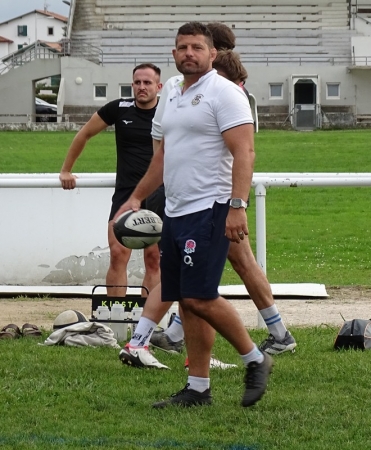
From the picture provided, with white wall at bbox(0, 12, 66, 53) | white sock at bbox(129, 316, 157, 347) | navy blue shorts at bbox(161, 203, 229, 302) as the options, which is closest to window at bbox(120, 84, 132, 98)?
white sock at bbox(129, 316, 157, 347)

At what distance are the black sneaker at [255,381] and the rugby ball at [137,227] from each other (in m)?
1.07

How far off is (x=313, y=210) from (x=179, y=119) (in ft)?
49.2

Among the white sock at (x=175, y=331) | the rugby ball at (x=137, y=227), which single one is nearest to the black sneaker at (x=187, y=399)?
the rugby ball at (x=137, y=227)

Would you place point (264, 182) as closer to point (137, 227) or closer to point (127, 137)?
point (127, 137)

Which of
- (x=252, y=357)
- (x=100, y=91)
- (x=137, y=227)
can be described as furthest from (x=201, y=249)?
(x=100, y=91)

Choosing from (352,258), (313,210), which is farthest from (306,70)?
(352,258)

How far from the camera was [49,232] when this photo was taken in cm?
1017

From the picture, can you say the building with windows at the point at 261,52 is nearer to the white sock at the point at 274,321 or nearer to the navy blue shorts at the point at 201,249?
the white sock at the point at 274,321

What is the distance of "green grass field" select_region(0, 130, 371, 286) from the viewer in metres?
12.6

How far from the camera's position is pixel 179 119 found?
192 inches

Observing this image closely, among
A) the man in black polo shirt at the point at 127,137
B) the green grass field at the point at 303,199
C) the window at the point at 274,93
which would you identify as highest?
the window at the point at 274,93

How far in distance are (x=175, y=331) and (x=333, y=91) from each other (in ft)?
151

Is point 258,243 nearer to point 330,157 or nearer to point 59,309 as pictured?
point 59,309

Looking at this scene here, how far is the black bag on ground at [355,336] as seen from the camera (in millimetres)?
6457
